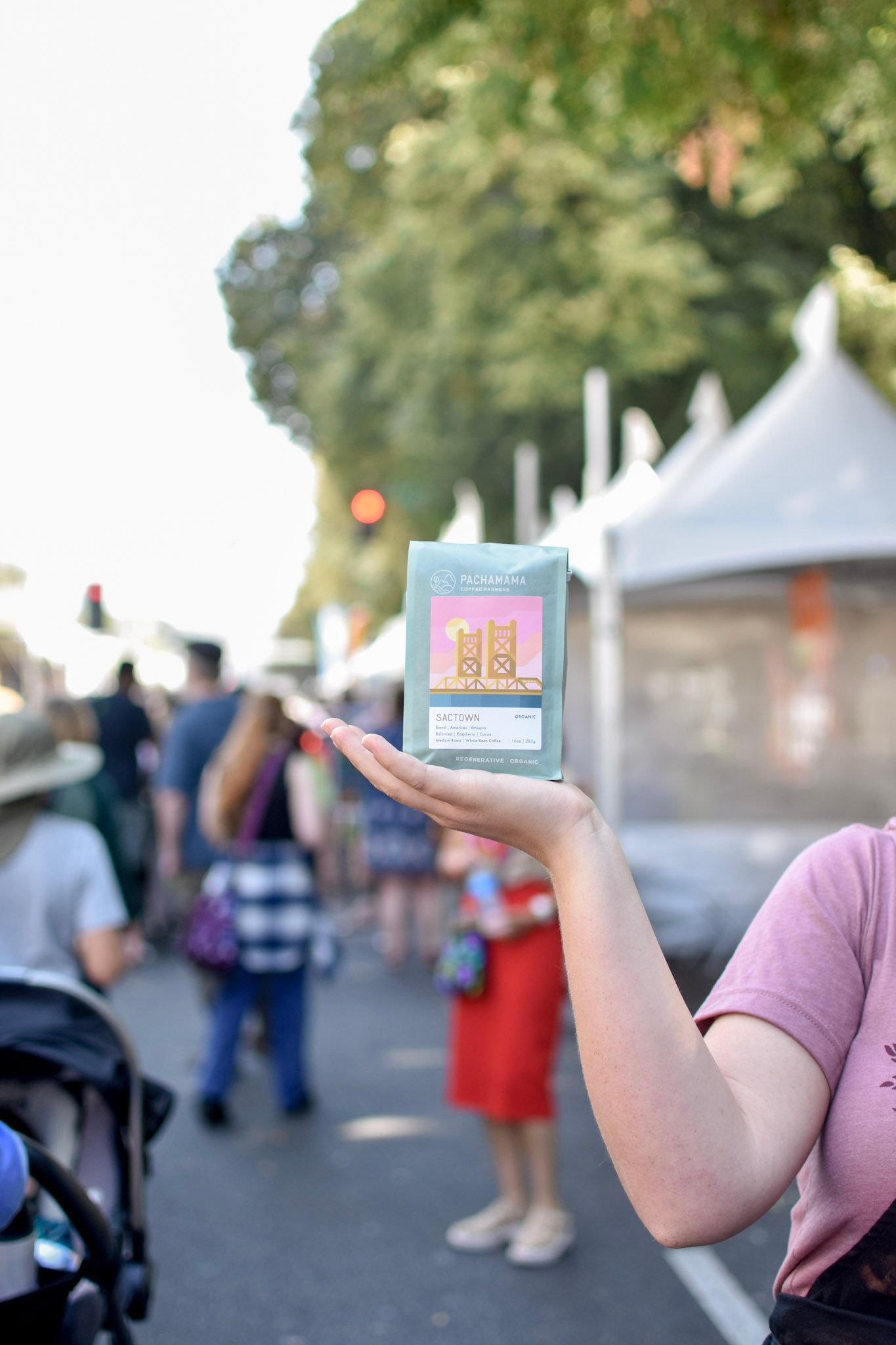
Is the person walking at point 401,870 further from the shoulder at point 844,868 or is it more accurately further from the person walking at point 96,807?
the shoulder at point 844,868

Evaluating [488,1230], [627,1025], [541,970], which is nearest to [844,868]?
[627,1025]

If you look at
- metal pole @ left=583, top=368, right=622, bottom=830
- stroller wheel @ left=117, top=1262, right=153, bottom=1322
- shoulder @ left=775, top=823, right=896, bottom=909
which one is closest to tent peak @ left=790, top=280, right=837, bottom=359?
metal pole @ left=583, top=368, right=622, bottom=830

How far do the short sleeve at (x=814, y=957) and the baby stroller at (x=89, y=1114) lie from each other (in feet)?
3.95

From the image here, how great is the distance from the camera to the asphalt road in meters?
3.80

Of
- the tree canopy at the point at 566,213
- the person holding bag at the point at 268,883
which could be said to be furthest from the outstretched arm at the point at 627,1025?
the tree canopy at the point at 566,213

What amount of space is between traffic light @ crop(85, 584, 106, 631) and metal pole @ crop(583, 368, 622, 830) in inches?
357

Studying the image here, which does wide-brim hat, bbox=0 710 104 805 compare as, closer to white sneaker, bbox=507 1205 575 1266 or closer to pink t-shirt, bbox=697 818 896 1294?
white sneaker, bbox=507 1205 575 1266

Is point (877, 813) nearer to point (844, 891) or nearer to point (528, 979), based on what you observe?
point (528, 979)

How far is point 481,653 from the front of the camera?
4.40ft

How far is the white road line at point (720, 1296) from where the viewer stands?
367cm

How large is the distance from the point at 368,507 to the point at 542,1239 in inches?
362

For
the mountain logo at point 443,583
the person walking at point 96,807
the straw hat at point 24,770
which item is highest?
the mountain logo at point 443,583

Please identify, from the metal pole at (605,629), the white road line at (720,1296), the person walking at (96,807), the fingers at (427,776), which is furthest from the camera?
the metal pole at (605,629)

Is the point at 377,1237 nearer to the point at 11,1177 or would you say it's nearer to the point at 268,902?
the point at 268,902
